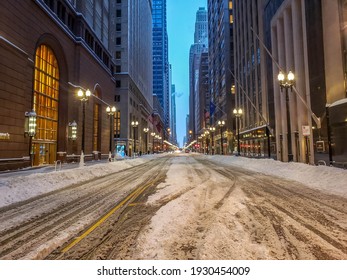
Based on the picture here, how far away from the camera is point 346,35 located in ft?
63.2

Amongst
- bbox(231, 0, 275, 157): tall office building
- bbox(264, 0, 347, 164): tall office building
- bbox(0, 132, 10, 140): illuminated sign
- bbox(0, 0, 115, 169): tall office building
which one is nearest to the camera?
bbox(0, 132, 10, 140): illuminated sign

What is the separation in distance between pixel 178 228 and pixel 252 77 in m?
48.2

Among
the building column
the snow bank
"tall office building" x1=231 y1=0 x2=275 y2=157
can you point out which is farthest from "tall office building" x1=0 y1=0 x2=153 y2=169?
"tall office building" x1=231 y1=0 x2=275 y2=157

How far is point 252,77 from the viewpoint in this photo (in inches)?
1892

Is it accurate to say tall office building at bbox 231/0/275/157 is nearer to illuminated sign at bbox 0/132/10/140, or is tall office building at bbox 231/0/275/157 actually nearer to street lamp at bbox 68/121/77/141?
street lamp at bbox 68/121/77/141

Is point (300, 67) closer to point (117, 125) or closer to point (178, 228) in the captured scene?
point (178, 228)

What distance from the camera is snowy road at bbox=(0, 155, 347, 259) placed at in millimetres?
4012

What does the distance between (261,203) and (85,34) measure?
1580 inches

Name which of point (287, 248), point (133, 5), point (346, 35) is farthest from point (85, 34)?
point (133, 5)

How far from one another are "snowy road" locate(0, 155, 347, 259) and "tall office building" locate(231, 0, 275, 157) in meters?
28.7

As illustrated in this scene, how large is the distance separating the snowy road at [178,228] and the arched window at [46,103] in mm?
21946

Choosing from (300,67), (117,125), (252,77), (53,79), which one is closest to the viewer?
(300,67)

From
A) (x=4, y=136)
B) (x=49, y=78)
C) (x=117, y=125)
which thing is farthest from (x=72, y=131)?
(x=117, y=125)

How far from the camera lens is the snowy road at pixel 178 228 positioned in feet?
13.2
